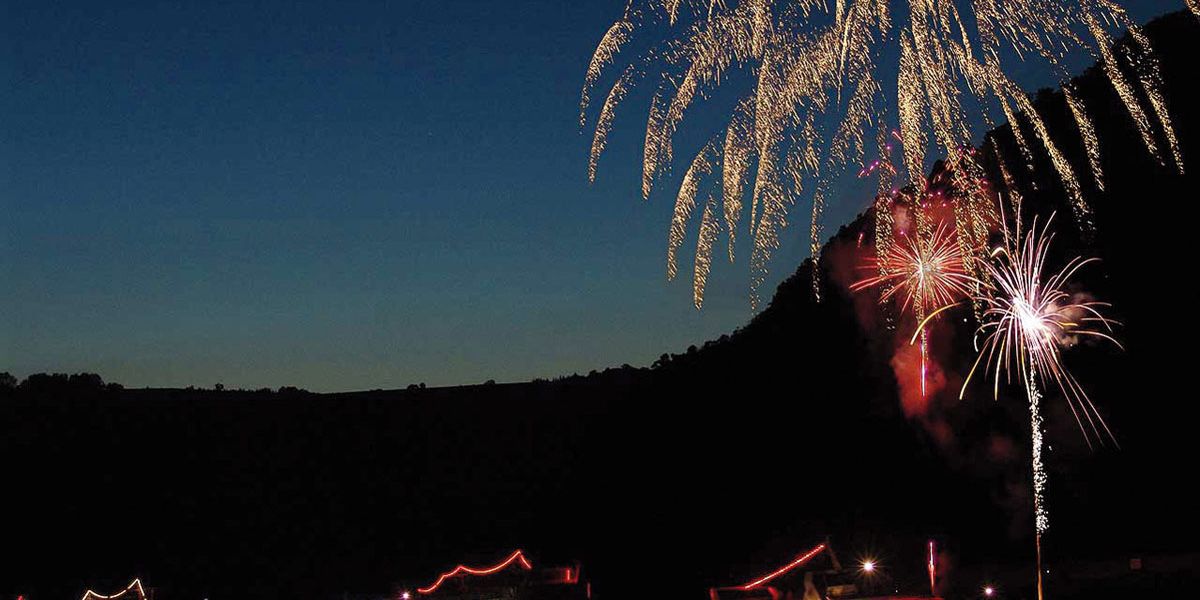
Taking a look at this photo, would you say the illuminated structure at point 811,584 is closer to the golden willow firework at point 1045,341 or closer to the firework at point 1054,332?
the golden willow firework at point 1045,341

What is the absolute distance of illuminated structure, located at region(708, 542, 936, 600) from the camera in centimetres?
2023

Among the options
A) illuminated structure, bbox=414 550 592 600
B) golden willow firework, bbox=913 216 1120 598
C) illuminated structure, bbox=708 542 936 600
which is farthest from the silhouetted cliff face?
illuminated structure, bbox=414 550 592 600

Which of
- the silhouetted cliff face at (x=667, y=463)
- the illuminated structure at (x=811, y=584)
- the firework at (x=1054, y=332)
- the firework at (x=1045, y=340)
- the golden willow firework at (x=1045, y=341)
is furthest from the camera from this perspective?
the silhouetted cliff face at (x=667, y=463)

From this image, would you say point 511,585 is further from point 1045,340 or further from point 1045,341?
point 1045,341

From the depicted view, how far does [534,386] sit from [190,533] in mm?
29528

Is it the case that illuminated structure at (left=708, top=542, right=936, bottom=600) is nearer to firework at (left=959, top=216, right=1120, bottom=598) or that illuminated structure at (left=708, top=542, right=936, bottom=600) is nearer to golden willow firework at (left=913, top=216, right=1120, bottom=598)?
golden willow firework at (left=913, top=216, right=1120, bottom=598)

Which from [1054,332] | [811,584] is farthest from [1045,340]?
[811,584]

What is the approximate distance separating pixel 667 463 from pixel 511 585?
16.2 m

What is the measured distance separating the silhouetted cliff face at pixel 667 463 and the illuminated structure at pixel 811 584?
10.2ft

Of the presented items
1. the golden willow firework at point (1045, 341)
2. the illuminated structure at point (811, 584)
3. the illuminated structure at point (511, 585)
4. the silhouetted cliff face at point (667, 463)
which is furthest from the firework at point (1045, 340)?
the illuminated structure at point (511, 585)

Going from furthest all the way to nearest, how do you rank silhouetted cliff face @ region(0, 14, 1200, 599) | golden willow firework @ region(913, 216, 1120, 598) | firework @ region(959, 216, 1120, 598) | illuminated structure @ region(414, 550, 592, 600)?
1. silhouetted cliff face @ region(0, 14, 1200, 599)
2. golden willow firework @ region(913, 216, 1120, 598)
3. firework @ region(959, 216, 1120, 598)
4. illuminated structure @ region(414, 550, 592, 600)

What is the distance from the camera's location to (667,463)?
139 feet

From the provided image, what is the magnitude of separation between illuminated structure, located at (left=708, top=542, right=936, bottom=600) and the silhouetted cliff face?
3114mm

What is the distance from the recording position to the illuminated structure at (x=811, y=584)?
20.2 metres
